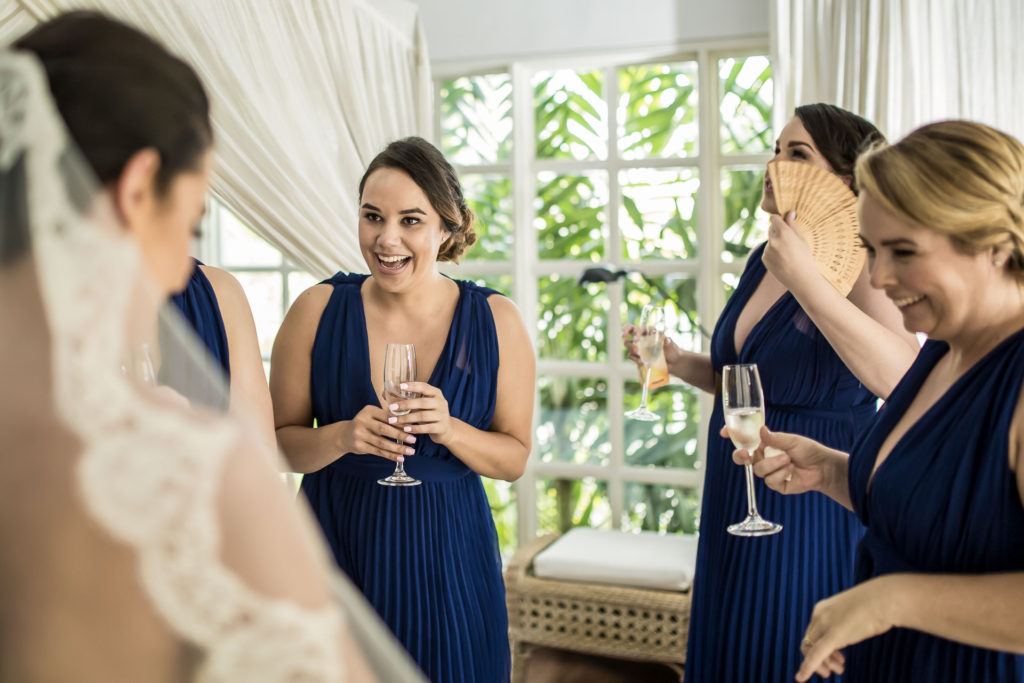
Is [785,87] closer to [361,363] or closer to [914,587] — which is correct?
[361,363]

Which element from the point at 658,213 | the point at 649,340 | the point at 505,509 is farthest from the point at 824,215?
the point at 505,509

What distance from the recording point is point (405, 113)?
3895mm

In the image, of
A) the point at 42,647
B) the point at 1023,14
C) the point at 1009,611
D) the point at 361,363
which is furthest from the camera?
the point at 1023,14

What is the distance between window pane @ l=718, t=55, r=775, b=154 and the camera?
153 inches

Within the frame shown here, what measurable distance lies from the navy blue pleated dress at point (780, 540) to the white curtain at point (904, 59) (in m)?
1.65

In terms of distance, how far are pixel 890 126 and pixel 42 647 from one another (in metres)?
3.47

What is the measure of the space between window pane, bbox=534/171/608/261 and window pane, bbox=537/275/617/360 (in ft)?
0.47

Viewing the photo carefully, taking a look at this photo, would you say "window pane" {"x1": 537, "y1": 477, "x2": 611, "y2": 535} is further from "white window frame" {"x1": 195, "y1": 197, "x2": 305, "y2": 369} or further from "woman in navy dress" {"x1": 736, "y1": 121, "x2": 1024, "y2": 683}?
"woman in navy dress" {"x1": 736, "y1": 121, "x2": 1024, "y2": 683}

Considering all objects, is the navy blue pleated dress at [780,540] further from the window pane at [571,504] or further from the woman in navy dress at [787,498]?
the window pane at [571,504]

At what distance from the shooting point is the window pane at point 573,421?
426cm

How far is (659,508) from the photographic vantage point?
4.17 meters

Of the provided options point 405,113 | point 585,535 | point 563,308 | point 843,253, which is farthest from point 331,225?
point 843,253

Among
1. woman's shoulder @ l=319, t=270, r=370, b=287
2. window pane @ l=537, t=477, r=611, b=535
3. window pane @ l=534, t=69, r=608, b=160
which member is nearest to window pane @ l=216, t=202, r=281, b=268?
window pane @ l=534, t=69, r=608, b=160

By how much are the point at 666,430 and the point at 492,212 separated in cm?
130
